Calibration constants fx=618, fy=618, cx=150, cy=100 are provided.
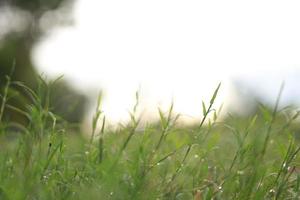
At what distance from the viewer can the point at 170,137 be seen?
3256 mm

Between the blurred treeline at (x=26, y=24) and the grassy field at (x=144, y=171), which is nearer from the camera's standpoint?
the grassy field at (x=144, y=171)

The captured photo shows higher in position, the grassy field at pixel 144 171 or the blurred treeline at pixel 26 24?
the grassy field at pixel 144 171

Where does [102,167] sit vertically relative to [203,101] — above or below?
below

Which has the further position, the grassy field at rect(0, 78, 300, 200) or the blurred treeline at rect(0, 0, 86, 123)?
the blurred treeline at rect(0, 0, 86, 123)

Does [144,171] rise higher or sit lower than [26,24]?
higher

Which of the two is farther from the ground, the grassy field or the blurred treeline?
the grassy field

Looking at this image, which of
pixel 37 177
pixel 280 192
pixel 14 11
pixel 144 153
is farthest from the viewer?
pixel 14 11

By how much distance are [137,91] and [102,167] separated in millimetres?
628

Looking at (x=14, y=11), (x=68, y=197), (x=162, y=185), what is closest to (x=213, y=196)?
(x=162, y=185)

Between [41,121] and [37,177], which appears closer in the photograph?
[37,177]

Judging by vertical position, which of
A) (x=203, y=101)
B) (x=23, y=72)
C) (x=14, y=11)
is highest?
(x=203, y=101)

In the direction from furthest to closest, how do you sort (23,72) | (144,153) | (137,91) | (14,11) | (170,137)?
(14,11) → (23,72) → (170,137) → (137,91) → (144,153)

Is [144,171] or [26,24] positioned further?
[26,24]

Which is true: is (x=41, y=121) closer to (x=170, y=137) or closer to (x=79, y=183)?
(x=79, y=183)
